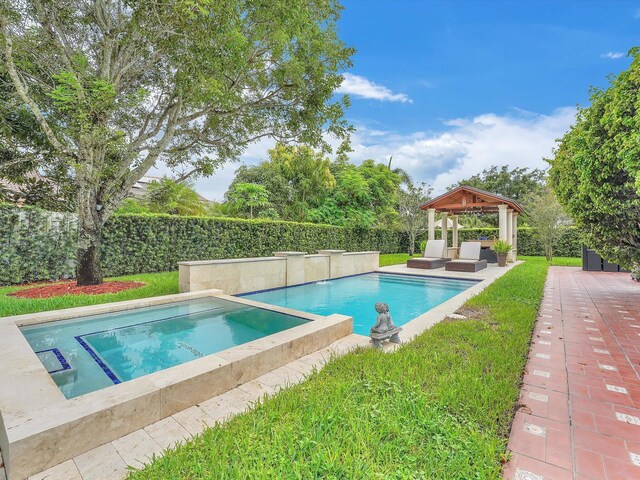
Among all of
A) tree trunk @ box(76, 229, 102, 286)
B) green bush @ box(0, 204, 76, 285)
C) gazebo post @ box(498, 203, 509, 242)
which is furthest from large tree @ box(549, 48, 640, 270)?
green bush @ box(0, 204, 76, 285)

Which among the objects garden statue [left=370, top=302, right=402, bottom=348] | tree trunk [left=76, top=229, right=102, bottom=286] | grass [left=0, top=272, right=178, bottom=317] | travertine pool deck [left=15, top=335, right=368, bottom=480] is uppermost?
tree trunk [left=76, top=229, right=102, bottom=286]

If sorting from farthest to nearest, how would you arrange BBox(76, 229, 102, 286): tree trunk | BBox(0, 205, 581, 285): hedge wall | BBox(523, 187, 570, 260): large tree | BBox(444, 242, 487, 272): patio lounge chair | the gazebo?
the gazebo → BBox(523, 187, 570, 260): large tree → BBox(444, 242, 487, 272): patio lounge chair → BBox(0, 205, 581, 285): hedge wall → BBox(76, 229, 102, 286): tree trunk

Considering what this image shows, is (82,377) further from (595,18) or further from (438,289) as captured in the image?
(595,18)

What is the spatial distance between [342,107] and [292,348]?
32.1ft

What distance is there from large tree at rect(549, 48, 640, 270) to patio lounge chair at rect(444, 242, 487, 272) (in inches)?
267

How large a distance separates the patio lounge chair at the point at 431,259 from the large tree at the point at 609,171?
797cm

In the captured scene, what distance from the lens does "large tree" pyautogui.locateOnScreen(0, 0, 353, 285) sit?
752cm

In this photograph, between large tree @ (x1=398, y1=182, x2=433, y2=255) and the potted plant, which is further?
large tree @ (x1=398, y1=182, x2=433, y2=255)

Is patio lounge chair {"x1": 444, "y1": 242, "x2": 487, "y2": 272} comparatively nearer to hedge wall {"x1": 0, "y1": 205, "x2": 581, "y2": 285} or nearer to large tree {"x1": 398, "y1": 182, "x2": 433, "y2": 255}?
large tree {"x1": 398, "y1": 182, "x2": 433, "y2": 255}

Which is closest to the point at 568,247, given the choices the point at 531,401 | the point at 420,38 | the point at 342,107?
the point at 420,38

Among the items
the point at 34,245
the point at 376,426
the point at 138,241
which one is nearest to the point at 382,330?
the point at 376,426

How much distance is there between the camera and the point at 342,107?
11.6m

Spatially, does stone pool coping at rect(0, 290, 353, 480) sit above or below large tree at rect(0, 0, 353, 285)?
below

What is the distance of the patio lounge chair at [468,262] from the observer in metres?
14.7
